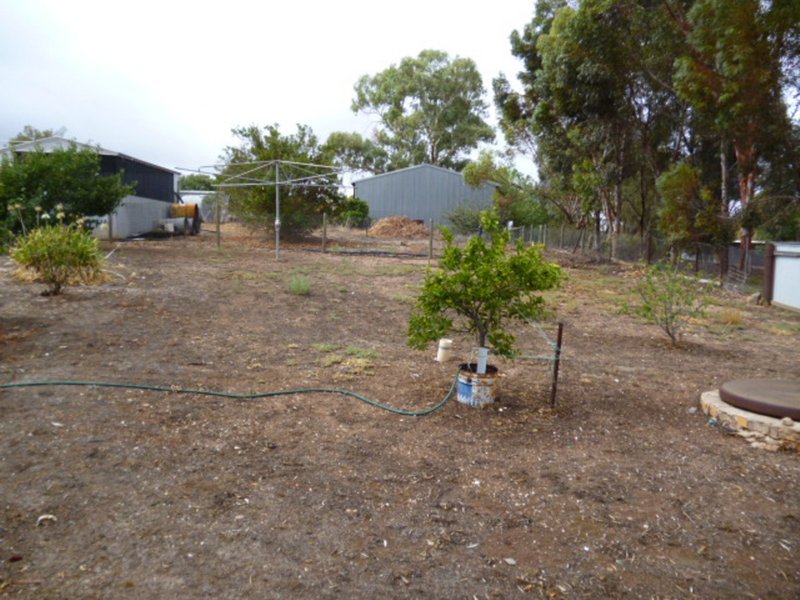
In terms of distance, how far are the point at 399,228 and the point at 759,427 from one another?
3076 centimetres

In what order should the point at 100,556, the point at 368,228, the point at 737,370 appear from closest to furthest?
the point at 100,556, the point at 737,370, the point at 368,228

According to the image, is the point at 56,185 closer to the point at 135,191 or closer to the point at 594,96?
the point at 135,191

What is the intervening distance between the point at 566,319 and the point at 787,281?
5739 mm

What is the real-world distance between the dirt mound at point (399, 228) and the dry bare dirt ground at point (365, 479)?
2699 cm

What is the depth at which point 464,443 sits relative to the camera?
4125 millimetres

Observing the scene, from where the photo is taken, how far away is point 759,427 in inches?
170

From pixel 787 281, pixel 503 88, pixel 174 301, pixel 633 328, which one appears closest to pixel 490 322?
pixel 633 328

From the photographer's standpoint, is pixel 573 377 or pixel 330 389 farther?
pixel 573 377

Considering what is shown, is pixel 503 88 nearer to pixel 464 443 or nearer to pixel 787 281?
pixel 787 281

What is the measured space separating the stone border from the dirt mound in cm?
2913

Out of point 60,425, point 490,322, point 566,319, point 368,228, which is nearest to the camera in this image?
point 60,425

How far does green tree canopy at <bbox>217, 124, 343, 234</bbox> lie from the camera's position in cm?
2302

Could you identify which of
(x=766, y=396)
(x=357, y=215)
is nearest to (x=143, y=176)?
(x=357, y=215)

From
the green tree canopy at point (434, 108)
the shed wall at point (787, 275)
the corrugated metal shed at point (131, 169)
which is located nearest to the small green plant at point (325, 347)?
the shed wall at point (787, 275)
